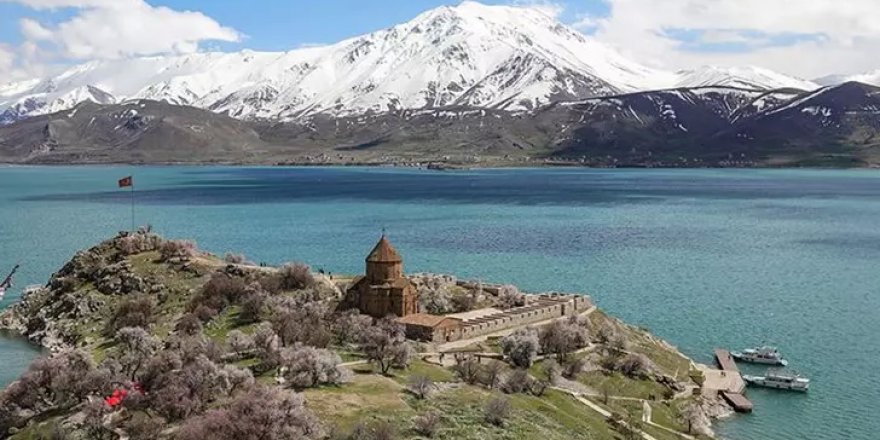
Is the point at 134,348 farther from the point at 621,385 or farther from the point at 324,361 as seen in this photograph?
the point at 621,385

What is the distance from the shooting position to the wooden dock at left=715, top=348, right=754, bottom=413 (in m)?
66.0

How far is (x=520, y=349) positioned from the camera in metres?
64.4

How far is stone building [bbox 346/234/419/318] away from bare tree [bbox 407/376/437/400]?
69.8 ft

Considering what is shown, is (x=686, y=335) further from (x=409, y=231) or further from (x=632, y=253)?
(x=409, y=231)

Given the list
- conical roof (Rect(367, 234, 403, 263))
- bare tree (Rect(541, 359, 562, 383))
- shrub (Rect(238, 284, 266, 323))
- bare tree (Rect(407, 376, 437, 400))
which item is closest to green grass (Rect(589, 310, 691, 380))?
bare tree (Rect(541, 359, 562, 383))

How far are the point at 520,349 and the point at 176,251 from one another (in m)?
40.7

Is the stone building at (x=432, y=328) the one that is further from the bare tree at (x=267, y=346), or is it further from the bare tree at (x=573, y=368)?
the bare tree at (x=267, y=346)

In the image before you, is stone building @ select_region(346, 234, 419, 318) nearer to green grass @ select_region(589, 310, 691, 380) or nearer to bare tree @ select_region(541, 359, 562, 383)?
bare tree @ select_region(541, 359, 562, 383)

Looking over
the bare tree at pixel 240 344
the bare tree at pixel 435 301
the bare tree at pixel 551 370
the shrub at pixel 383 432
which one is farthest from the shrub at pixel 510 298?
the shrub at pixel 383 432

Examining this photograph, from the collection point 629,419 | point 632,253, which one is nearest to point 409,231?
point 632,253

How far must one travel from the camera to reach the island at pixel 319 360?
43.6 meters

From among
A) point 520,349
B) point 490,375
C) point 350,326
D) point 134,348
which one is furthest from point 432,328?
point 134,348

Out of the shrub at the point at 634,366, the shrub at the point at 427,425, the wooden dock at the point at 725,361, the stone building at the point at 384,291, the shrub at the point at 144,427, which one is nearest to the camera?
the shrub at the point at 144,427

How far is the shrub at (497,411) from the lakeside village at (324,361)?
0.10 m
